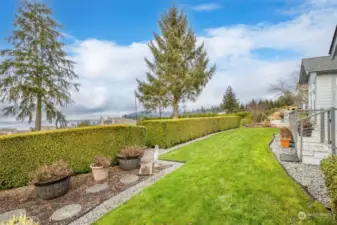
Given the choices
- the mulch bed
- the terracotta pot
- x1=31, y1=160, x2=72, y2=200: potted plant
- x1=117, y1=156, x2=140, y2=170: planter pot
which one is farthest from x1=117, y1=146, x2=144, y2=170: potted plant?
the terracotta pot

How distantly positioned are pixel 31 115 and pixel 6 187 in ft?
36.5

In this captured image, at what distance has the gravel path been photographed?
10.3 feet

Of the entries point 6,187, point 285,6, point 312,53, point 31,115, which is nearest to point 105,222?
point 6,187

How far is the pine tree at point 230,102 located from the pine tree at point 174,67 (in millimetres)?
17941

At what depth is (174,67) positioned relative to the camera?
18.2m

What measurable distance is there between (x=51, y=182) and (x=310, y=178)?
5.90m

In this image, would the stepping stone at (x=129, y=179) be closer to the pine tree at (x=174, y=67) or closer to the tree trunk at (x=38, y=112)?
the tree trunk at (x=38, y=112)

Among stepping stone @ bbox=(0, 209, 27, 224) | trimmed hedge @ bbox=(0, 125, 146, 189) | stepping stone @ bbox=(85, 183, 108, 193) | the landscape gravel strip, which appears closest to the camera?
the landscape gravel strip

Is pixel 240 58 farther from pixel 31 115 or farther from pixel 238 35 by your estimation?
pixel 31 115

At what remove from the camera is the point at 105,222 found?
9.43 feet

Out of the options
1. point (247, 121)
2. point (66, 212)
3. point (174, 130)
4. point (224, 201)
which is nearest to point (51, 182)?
point (66, 212)

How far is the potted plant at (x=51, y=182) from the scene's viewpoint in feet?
12.6

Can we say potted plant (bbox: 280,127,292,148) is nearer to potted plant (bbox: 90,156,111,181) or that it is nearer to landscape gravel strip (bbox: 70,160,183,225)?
landscape gravel strip (bbox: 70,160,183,225)

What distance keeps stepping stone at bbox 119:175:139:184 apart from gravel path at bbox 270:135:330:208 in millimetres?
4130
